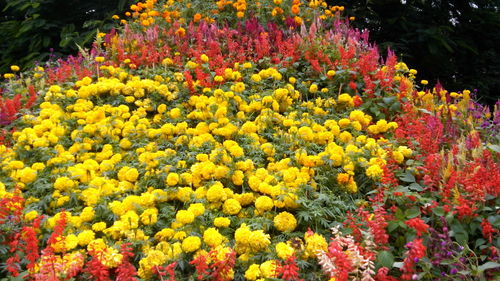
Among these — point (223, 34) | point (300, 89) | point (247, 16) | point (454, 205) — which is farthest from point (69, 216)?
point (247, 16)

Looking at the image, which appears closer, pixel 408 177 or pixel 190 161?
pixel 408 177

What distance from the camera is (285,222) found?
254cm

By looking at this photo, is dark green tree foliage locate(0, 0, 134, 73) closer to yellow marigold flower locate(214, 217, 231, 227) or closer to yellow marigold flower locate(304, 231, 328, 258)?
yellow marigold flower locate(214, 217, 231, 227)

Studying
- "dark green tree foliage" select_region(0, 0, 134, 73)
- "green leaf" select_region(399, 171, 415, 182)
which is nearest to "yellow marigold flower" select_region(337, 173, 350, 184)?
"green leaf" select_region(399, 171, 415, 182)

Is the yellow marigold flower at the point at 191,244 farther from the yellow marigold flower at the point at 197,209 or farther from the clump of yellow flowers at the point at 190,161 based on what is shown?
the yellow marigold flower at the point at 197,209

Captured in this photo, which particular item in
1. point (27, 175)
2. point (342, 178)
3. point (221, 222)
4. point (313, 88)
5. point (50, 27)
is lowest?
point (50, 27)

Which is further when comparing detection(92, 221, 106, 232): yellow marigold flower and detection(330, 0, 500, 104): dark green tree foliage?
detection(330, 0, 500, 104): dark green tree foliage

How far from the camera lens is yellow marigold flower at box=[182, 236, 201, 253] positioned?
91.0 inches

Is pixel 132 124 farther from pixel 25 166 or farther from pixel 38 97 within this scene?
pixel 38 97

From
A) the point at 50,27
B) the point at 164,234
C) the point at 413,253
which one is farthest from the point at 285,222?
the point at 50,27

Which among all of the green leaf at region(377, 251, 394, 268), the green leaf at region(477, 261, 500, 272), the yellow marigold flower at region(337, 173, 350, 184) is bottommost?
the green leaf at region(377, 251, 394, 268)

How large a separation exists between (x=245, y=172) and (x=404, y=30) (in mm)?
4719

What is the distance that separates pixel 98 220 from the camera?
2650mm

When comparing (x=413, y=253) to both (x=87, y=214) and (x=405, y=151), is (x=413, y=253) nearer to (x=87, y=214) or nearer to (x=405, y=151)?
(x=405, y=151)
